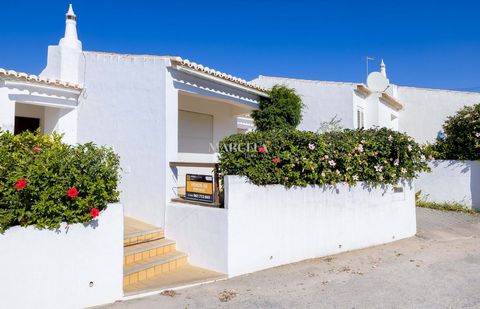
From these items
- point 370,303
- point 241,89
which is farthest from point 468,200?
point 370,303

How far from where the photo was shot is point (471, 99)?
736 inches

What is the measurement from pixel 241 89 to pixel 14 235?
8.21 meters

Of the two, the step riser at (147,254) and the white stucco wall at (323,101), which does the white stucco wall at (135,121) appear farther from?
the white stucco wall at (323,101)

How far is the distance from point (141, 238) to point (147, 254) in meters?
0.46

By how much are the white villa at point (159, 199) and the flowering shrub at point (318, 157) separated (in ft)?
1.24

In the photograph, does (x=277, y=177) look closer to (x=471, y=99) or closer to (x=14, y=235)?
(x=14, y=235)

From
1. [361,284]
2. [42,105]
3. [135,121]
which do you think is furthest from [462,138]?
[42,105]

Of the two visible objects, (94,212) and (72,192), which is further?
(94,212)

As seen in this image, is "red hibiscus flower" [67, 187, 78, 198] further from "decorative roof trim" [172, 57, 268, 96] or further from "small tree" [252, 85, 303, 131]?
"small tree" [252, 85, 303, 131]

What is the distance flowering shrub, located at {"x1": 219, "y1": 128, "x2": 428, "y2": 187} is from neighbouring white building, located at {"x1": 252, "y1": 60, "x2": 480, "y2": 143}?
12.9ft

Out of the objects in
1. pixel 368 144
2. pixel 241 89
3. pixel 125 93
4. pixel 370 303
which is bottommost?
pixel 370 303

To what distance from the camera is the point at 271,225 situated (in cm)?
776

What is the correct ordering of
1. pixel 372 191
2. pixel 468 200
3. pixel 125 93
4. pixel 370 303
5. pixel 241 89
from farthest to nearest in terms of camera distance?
1. pixel 468 200
2. pixel 241 89
3. pixel 372 191
4. pixel 125 93
5. pixel 370 303

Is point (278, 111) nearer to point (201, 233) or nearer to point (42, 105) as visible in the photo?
point (201, 233)
